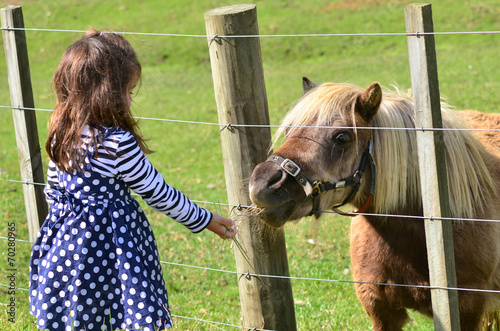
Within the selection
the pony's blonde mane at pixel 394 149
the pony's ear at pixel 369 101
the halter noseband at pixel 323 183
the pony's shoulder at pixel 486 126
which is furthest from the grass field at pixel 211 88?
the pony's shoulder at pixel 486 126

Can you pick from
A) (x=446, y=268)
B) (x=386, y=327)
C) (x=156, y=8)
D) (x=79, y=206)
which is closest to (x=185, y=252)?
(x=386, y=327)

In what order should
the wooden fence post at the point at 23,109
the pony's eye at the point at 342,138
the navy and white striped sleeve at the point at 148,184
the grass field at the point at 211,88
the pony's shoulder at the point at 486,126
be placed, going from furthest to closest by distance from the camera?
the grass field at the point at 211,88, the pony's shoulder at the point at 486,126, the wooden fence post at the point at 23,109, the pony's eye at the point at 342,138, the navy and white striped sleeve at the point at 148,184

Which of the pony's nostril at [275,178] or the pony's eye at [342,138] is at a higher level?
the pony's eye at [342,138]

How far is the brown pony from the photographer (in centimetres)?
273

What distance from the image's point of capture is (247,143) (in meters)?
2.89

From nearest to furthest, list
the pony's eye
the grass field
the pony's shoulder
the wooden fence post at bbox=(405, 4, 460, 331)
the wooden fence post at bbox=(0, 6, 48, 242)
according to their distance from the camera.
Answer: the wooden fence post at bbox=(405, 4, 460, 331) < the pony's eye < the wooden fence post at bbox=(0, 6, 48, 242) < the pony's shoulder < the grass field

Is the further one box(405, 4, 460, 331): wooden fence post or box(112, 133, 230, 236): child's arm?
box(112, 133, 230, 236): child's arm

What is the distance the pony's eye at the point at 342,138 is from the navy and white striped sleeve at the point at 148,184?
30.1 inches

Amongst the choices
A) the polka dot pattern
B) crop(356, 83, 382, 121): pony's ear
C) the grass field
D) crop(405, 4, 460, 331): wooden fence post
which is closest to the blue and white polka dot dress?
the polka dot pattern

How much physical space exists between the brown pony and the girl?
54 cm

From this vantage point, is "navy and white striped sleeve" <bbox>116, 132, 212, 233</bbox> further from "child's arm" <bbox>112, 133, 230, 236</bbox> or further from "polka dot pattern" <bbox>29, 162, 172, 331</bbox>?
"polka dot pattern" <bbox>29, 162, 172, 331</bbox>

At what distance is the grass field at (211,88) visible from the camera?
16.6ft

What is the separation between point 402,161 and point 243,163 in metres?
0.83

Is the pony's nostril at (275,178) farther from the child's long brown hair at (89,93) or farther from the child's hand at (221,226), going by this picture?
the child's long brown hair at (89,93)
